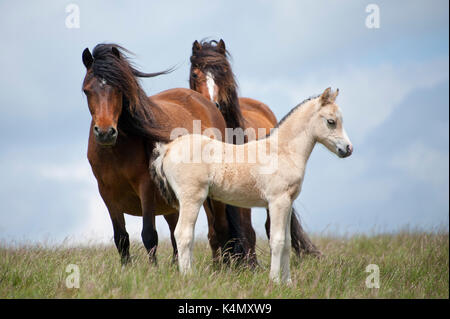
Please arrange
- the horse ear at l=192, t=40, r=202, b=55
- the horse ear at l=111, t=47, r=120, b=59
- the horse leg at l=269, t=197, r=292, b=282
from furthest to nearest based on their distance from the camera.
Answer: the horse ear at l=192, t=40, r=202, b=55 → the horse ear at l=111, t=47, r=120, b=59 → the horse leg at l=269, t=197, r=292, b=282

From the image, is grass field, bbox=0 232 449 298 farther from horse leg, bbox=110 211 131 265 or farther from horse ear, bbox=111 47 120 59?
horse ear, bbox=111 47 120 59

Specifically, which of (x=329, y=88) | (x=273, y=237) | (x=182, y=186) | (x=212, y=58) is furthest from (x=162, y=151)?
(x=212, y=58)

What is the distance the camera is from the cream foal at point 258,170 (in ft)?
18.1

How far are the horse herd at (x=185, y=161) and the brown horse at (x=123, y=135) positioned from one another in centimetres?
1

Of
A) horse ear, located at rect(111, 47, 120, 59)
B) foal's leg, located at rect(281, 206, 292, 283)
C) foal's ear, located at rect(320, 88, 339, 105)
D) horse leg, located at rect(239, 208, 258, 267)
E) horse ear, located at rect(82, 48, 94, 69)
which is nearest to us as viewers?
foal's ear, located at rect(320, 88, 339, 105)

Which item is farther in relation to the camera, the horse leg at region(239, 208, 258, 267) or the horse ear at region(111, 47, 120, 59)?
the horse leg at region(239, 208, 258, 267)

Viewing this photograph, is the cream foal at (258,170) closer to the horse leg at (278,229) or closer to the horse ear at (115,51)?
the horse leg at (278,229)

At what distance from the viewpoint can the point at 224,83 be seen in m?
8.74

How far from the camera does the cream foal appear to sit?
5508 mm

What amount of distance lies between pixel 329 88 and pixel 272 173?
3.40 ft

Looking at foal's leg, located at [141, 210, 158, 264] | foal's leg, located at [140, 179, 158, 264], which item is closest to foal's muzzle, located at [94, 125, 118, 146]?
foal's leg, located at [140, 179, 158, 264]

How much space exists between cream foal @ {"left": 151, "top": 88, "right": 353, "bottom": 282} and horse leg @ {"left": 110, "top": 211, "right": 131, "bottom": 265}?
1289mm
